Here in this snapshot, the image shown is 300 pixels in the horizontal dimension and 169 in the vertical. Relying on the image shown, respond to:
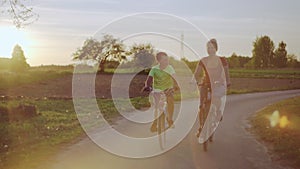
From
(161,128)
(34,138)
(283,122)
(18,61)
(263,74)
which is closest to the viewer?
(161,128)

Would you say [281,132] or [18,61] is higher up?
[18,61]

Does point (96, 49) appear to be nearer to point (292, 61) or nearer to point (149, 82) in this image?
point (149, 82)

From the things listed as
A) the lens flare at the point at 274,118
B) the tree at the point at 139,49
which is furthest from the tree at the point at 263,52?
the lens flare at the point at 274,118

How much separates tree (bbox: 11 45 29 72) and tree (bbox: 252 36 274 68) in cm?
7409

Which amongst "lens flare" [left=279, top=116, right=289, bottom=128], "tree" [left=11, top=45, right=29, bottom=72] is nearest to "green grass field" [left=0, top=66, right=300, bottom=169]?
"lens flare" [left=279, top=116, right=289, bottom=128]

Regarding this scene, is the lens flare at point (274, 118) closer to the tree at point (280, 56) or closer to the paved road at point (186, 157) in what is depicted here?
the paved road at point (186, 157)

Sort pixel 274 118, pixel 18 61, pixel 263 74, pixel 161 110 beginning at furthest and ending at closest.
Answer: pixel 263 74 → pixel 18 61 → pixel 274 118 → pixel 161 110

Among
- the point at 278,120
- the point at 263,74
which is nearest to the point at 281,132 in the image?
the point at 278,120

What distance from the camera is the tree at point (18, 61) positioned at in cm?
5929

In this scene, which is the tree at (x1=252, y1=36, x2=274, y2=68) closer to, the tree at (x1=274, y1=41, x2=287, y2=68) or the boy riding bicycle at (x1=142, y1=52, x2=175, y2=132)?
the tree at (x1=274, y1=41, x2=287, y2=68)

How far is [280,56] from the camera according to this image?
127 meters

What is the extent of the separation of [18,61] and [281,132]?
55.4 metres

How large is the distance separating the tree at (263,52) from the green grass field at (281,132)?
364 feet

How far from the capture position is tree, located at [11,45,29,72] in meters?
59.3
